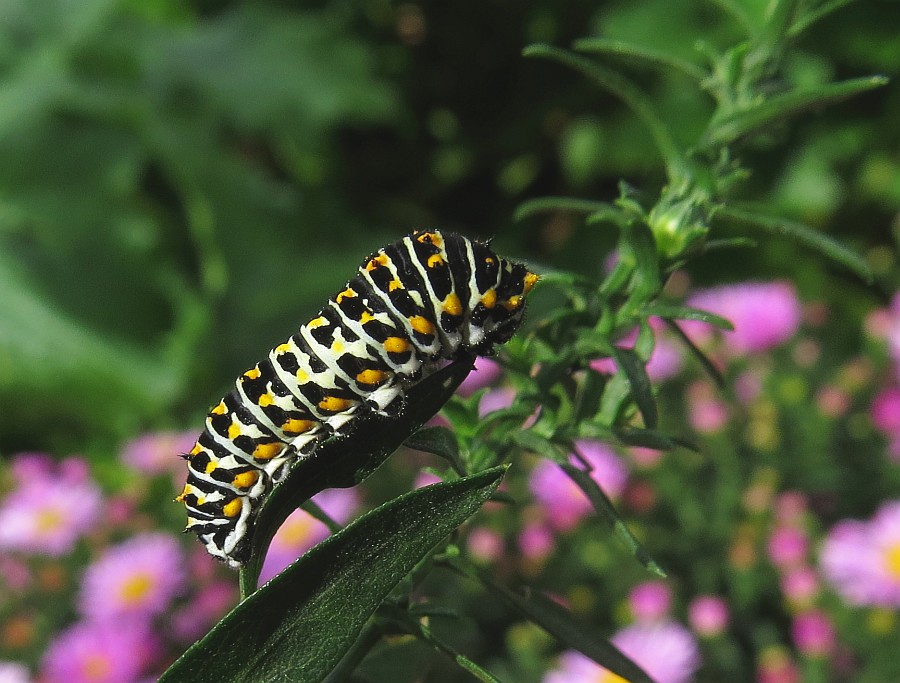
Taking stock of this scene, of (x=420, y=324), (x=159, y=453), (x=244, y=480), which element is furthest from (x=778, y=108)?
(x=159, y=453)

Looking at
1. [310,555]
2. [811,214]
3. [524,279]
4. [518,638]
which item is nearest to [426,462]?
[518,638]

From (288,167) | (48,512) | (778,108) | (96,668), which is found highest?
(288,167)

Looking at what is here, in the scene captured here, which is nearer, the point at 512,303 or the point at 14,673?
the point at 512,303

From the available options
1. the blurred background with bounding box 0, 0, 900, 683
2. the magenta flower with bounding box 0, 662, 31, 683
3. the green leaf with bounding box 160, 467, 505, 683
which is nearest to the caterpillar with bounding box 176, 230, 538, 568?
the green leaf with bounding box 160, 467, 505, 683

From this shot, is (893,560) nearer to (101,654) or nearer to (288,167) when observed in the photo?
(101,654)

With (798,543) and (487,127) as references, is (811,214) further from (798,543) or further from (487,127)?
(798,543)
